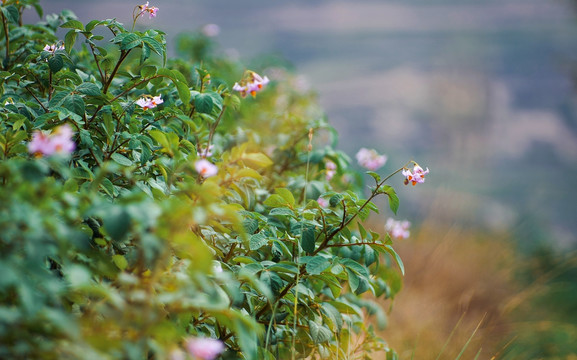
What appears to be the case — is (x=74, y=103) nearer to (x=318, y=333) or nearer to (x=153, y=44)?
(x=153, y=44)

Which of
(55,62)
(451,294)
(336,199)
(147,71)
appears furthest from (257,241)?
(451,294)

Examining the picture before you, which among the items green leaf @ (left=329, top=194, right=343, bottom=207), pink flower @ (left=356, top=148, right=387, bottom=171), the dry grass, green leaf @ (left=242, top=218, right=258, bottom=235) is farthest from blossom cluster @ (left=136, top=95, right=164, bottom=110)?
the dry grass

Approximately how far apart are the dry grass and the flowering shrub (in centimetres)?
64

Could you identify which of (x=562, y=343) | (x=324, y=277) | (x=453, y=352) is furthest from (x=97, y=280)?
(x=562, y=343)

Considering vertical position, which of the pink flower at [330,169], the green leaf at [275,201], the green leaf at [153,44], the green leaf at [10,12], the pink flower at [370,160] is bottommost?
the pink flower at [330,169]

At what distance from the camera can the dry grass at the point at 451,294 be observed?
1756mm

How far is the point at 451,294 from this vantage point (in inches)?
95.3

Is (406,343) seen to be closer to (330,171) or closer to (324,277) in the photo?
(330,171)

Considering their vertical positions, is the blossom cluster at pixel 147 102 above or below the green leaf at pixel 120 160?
above

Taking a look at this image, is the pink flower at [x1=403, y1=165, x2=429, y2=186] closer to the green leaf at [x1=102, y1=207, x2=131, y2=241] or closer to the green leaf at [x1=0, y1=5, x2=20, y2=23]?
the green leaf at [x1=102, y1=207, x2=131, y2=241]

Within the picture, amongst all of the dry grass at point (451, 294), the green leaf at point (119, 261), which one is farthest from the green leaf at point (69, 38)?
the dry grass at point (451, 294)

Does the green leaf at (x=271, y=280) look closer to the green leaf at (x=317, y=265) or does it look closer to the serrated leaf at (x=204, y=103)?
the green leaf at (x=317, y=265)

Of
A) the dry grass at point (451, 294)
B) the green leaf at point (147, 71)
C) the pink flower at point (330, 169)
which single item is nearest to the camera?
the green leaf at point (147, 71)

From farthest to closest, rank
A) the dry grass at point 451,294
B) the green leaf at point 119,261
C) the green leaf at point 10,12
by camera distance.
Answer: the dry grass at point 451,294 < the green leaf at point 10,12 < the green leaf at point 119,261
